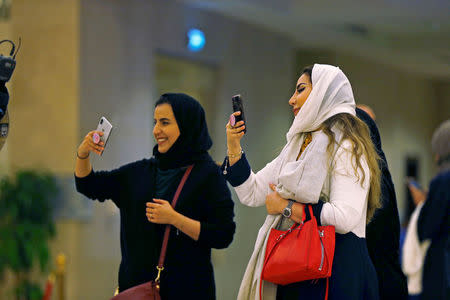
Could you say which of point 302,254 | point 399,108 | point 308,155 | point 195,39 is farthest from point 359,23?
point 302,254

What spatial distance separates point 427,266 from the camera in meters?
3.86

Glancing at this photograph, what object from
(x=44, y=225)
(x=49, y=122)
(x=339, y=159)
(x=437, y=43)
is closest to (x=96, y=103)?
(x=49, y=122)

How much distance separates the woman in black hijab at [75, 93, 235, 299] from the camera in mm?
2467

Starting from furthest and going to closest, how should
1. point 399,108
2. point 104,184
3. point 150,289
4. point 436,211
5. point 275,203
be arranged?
point 399,108 < point 436,211 < point 104,184 < point 150,289 < point 275,203

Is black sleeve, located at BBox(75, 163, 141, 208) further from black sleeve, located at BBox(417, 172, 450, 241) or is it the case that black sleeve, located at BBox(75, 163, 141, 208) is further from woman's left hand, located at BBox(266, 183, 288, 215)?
black sleeve, located at BBox(417, 172, 450, 241)

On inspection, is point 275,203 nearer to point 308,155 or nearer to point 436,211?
point 308,155

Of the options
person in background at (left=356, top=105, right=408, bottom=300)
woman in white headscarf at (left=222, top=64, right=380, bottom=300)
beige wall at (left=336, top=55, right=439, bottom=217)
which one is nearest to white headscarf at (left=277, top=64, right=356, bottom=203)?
woman in white headscarf at (left=222, top=64, right=380, bottom=300)

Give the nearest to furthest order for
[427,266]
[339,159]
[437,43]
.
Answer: [339,159] < [427,266] < [437,43]

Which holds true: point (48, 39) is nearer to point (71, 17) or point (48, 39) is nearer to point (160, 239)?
point (71, 17)

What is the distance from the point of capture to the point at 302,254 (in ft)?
6.75

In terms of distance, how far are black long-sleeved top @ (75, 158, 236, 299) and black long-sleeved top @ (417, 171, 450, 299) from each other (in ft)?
5.30

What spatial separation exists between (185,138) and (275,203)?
0.58 metres

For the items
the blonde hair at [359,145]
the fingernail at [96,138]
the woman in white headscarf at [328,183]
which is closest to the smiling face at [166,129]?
the fingernail at [96,138]

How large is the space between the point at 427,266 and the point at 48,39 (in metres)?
3.54
